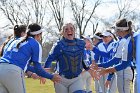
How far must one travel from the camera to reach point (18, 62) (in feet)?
21.5

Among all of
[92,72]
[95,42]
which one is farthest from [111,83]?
[92,72]

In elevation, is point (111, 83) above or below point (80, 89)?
below

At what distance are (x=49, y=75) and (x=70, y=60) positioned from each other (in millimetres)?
569

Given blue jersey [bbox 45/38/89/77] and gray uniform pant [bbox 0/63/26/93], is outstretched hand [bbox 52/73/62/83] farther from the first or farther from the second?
gray uniform pant [bbox 0/63/26/93]

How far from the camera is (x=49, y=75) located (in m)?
6.92

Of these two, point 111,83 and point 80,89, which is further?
point 111,83

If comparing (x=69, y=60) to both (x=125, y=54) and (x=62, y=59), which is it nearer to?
(x=62, y=59)

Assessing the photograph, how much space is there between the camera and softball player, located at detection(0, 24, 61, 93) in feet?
21.2

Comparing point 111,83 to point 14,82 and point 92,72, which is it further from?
point 14,82

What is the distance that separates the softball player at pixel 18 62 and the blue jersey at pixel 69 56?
563 millimetres

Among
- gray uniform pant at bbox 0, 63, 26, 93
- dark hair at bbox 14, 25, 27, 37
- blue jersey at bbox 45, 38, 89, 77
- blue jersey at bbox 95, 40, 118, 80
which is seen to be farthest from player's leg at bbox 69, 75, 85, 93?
blue jersey at bbox 95, 40, 118, 80

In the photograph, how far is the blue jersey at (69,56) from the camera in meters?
7.28

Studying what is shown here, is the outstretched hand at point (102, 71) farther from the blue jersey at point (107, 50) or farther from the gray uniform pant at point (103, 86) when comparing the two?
the gray uniform pant at point (103, 86)

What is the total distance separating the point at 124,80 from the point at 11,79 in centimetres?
300
